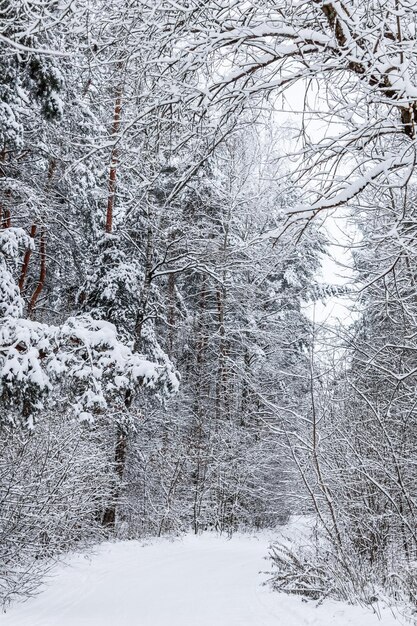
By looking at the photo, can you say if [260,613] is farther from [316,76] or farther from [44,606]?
[316,76]

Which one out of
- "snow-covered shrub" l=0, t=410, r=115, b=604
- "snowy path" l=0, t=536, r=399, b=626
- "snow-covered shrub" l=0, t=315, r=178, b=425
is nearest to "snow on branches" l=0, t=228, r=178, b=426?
"snow-covered shrub" l=0, t=315, r=178, b=425

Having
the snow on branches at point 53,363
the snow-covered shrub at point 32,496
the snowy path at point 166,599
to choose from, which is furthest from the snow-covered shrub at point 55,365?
the snowy path at point 166,599

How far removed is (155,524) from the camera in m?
15.5

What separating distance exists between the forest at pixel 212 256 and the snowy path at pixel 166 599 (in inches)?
15.1

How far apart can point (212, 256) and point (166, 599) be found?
11108 mm

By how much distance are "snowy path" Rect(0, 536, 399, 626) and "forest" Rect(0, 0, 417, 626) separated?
385 mm

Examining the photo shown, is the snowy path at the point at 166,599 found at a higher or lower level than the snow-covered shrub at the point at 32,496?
lower

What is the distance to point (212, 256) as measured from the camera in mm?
16672

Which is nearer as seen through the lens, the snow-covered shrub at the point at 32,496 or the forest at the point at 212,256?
the forest at the point at 212,256

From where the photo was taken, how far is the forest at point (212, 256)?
161 inches

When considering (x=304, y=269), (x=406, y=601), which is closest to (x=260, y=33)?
(x=406, y=601)

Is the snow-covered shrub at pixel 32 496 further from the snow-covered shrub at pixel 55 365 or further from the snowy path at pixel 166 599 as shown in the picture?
the snow-covered shrub at pixel 55 365

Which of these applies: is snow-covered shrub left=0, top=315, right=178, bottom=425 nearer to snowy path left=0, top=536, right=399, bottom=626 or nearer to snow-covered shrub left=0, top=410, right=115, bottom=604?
snow-covered shrub left=0, top=410, right=115, bottom=604

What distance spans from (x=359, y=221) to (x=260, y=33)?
105 inches
